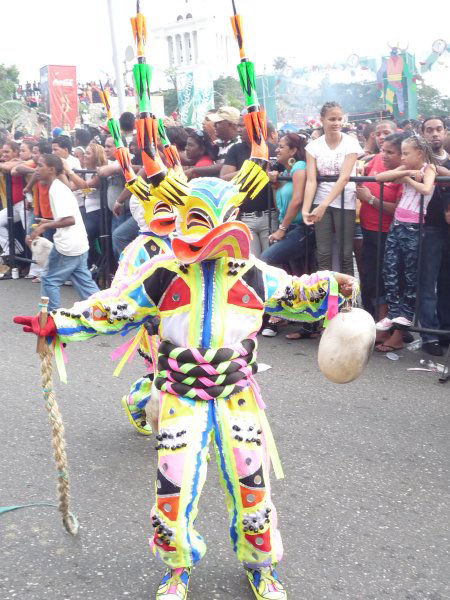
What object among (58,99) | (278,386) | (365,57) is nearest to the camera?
(278,386)

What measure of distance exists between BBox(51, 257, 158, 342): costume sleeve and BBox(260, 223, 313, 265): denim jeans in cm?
370

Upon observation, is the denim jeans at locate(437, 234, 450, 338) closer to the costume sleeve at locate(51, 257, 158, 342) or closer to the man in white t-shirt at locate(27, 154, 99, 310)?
the man in white t-shirt at locate(27, 154, 99, 310)

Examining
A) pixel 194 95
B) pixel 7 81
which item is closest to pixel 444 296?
pixel 194 95

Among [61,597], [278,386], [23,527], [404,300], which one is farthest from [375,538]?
[404,300]

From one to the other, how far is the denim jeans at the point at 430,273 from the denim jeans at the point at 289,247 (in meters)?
1.10

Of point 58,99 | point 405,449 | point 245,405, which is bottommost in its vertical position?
point 405,449

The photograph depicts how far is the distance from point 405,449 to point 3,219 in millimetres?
7234

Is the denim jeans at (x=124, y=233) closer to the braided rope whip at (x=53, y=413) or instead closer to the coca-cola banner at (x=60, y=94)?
the braided rope whip at (x=53, y=413)

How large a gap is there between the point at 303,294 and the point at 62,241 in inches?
157

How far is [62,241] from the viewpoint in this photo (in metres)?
6.63

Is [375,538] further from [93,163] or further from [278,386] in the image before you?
[93,163]

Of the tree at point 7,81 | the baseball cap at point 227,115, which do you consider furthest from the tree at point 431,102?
the baseball cap at point 227,115

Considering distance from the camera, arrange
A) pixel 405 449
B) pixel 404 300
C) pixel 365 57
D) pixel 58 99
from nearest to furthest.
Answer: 1. pixel 405 449
2. pixel 404 300
3. pixel 58 99
4. pixel 365 57

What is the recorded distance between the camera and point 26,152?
33.7ft
